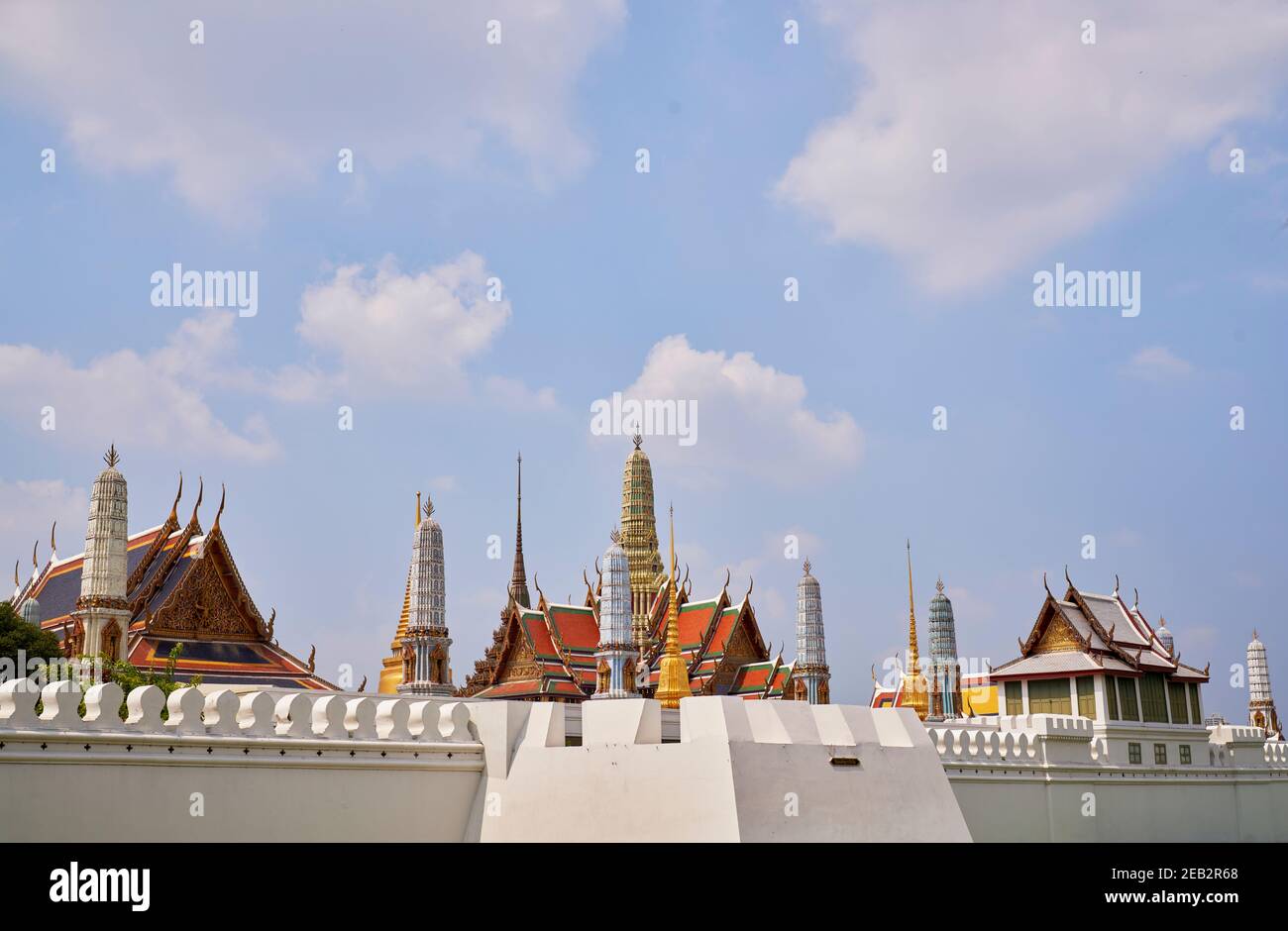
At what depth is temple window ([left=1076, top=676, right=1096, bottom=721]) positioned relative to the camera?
33656 mm

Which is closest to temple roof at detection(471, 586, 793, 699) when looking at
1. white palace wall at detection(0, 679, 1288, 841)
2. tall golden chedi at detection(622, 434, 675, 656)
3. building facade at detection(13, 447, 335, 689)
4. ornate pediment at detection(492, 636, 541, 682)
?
ornate pediment at detection(492, 636, 541, 682)

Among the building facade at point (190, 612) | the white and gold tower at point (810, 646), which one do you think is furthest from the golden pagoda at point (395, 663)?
the white and gold tower at point (810, 646)

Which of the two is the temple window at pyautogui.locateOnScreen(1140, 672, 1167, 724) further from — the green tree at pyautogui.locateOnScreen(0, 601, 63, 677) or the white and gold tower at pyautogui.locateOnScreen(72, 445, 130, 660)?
the green tree at pyautogui.locateOnScreen(0, 601, 63, 677)

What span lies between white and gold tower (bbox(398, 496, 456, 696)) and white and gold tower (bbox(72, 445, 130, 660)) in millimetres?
7471

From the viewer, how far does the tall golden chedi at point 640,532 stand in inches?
2121

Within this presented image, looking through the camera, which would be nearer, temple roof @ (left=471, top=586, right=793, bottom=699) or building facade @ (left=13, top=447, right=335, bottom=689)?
building facade @ (left=13, top=447, right=335, bottom=689)

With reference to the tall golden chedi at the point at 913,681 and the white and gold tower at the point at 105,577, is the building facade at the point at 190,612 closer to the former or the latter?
the white and gold tower at the point at 105,577

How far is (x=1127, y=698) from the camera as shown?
112 ft

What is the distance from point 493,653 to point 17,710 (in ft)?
119
